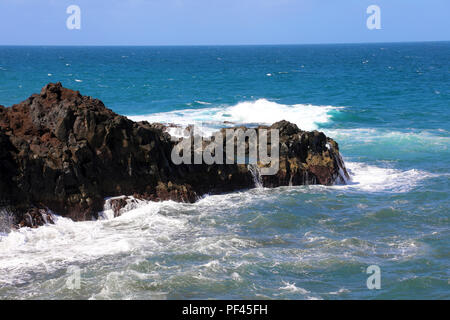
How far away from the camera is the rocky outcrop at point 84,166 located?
17062 mm

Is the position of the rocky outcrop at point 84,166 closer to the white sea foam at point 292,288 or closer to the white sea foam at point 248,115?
the white sea foam at point 292,288

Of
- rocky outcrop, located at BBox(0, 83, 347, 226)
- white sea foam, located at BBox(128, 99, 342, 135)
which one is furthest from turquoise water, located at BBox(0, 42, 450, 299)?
white sea foam, located at BBox(128, 99, 342, 135)

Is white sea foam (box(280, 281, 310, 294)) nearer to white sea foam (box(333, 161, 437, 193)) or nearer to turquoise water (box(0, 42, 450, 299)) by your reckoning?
turquoise water (box(0, 42, 450, 299))

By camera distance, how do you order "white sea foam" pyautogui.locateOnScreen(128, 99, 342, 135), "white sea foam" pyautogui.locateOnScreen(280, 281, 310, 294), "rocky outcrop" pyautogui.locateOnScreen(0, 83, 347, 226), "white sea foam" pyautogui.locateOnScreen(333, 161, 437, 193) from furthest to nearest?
"white sea foam" pyautogui.locateOnScreen(128, 99, 342, 135) < "white sea foam" pyautogui.locateOnScreen(333, 161, 437, 193) < "rocky outcrop" pyautogui.locateOnScreen(0, 83, 347, 226) < "white sea foam" pyautogui.locateOnScreen(280, 281, 310, 294)

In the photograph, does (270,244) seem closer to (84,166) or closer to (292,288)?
(292,288)

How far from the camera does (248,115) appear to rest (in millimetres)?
45250

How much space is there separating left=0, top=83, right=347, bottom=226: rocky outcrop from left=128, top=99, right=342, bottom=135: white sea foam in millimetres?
16910

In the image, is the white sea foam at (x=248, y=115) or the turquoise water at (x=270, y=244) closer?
the turquoise water at (x=270, y=244)

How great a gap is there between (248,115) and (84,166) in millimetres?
28082

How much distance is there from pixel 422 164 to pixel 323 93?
39.0m

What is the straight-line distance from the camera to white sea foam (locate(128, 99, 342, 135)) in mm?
41344

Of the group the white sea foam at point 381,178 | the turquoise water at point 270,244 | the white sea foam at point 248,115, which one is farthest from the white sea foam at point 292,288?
the white sea foam at point 248,115

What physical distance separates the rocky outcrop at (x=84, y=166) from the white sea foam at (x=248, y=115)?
16910 millimetres
